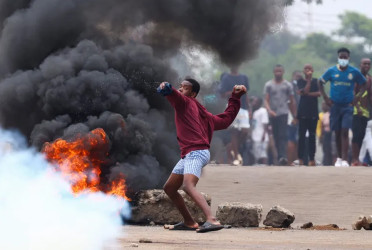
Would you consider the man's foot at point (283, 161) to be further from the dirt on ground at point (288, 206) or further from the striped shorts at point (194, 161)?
the striped shorts at point (194, 161)

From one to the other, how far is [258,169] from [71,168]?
7.74 meters

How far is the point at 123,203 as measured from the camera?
42.4ft

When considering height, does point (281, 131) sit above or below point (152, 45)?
above

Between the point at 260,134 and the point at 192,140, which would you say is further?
the point at 260,134

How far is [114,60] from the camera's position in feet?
44.5

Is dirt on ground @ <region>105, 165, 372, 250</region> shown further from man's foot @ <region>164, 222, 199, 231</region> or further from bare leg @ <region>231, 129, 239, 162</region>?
bare leg @ <region>231, 129, 239, 162</region>

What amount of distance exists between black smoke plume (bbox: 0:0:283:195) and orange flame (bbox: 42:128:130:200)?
0.19 metres

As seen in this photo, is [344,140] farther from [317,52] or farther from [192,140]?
[317,52]

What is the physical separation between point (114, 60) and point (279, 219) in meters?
2.99

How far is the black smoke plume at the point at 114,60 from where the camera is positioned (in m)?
13.1

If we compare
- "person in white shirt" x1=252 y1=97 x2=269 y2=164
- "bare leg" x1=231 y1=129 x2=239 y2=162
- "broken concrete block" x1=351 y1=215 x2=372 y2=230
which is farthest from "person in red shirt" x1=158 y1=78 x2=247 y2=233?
"person in white shirt" x1=252 y1=97 x2=269 y2=164

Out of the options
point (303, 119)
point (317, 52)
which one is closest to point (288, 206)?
point (303, 119)

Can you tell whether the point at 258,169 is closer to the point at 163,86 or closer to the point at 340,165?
the point at 340,165

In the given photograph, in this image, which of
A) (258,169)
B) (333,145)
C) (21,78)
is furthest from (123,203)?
(333,145)
